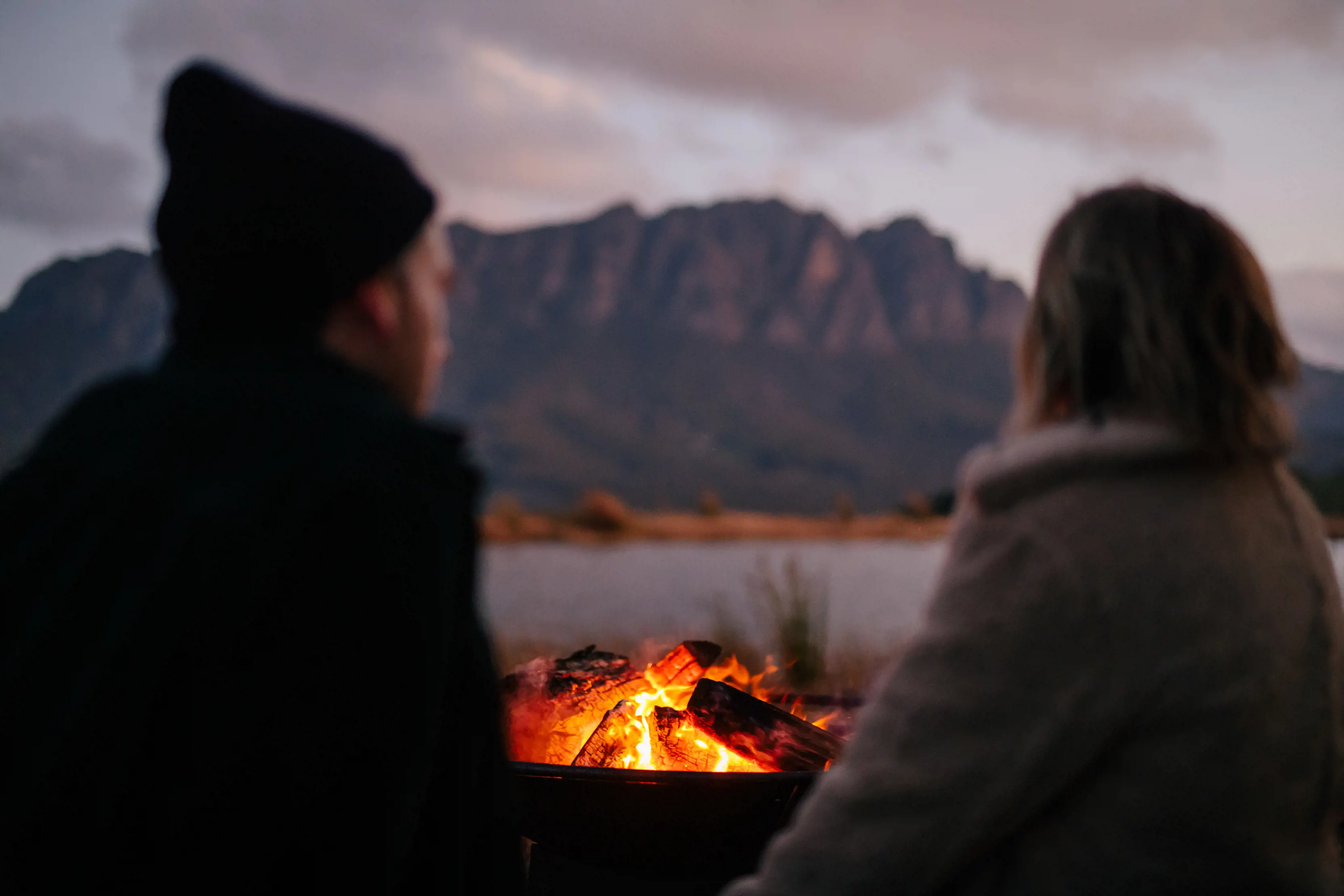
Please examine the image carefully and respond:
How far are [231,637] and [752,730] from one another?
1.62m

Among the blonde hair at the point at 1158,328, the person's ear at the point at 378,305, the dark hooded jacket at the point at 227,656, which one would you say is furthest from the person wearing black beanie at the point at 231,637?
the blonde hair at the point at 1158,328

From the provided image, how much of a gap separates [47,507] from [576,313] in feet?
367

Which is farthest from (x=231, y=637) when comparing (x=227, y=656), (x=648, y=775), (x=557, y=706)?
(x=557, y=706)

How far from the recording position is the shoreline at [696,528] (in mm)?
15523

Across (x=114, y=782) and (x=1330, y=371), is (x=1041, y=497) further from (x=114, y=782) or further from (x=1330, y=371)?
(x=1330, y=371)

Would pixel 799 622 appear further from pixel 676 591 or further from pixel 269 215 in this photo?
pixel 269 215

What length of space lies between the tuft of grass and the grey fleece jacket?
431 cm

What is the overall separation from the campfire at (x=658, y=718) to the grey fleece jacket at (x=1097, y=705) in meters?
1.00

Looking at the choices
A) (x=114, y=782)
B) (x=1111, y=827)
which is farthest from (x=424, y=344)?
(x=1111, y=827)

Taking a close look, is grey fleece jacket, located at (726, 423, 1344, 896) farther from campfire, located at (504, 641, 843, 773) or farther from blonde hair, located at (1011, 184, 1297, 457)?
campfire, located at (504, 641, 843, 773)

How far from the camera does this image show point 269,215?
3.34 feet

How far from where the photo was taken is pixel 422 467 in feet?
3.03

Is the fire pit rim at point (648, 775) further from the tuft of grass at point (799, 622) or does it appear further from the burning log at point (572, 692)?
the tuft of grass at point (799, 622)

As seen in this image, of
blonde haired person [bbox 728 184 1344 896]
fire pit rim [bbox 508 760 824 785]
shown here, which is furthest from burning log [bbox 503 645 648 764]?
blonde haired person [bbox 728 184 1344 896]
